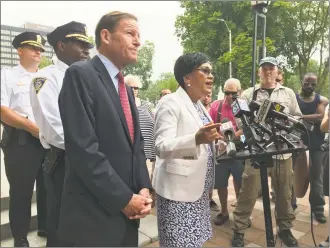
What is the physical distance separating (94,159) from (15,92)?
1268 millimetres

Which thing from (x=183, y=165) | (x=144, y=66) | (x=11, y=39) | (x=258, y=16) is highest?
(x=258, y=16)

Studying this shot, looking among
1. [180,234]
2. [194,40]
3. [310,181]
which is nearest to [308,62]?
[194,40]

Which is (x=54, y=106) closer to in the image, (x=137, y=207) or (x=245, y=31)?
(x=137, y=207)

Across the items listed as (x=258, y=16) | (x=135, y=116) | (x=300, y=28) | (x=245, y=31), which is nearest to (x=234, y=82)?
(x=245, y=31)

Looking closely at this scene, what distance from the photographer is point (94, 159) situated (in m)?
0.94

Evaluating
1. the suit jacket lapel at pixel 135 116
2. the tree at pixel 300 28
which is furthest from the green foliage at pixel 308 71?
the suit jacket lapel at pixel 135 116

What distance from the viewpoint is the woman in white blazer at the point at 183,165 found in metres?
1.37

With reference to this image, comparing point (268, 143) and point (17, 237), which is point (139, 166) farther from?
point (17, 237)

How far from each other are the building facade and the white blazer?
974mm

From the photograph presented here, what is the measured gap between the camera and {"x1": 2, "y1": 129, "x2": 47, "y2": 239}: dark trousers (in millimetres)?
1804

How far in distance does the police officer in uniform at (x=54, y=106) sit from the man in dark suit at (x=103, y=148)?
0.39 m

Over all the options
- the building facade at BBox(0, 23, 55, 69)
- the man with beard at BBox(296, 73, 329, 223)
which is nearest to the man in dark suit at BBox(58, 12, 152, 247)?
the building facade at BBox(0, 23, 55, 69)

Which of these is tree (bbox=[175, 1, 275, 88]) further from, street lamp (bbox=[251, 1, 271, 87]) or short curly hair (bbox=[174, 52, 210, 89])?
short curly hair (bbox=[174, 52, 210, 89])

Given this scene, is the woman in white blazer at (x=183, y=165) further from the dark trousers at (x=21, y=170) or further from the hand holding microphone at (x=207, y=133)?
the dark trousers at (x=21, y=170)
